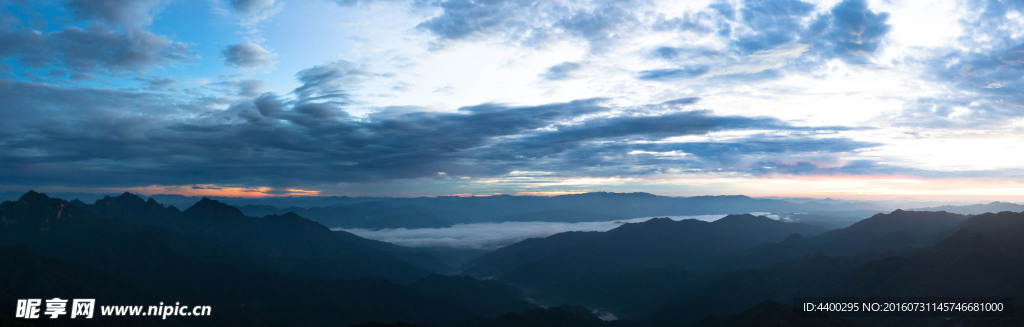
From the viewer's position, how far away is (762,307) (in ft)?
549

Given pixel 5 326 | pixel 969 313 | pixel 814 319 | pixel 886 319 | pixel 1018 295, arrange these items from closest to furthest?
pixel 5 326 → pixel 814 319 → pixel 969 313 → pixel 1018 295 → pixel 886 319

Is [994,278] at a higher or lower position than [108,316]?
higher

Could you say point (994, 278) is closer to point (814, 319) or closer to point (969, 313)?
point (969, 313)

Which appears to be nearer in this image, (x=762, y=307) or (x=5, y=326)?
(x=5, y=326)

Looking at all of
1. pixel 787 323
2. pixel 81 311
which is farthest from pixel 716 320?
pixel 81 311

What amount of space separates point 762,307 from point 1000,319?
61.4 meters

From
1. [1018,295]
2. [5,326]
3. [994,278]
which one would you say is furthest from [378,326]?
[994,278]

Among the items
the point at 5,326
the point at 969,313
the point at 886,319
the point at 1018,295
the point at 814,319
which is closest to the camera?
the point at 5,326

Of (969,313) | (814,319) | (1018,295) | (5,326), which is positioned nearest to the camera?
(5,326)

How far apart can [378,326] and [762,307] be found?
435 feet

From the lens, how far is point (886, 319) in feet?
636

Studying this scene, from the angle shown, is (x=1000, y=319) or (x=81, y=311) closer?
(x=1000, y=319)

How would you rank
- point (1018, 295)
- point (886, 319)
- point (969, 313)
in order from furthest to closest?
1. point (886, 319)
2. point (1018, 295)
3. point (969, 313)

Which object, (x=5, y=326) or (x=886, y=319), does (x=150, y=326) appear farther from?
(x=886, y=319)
